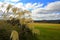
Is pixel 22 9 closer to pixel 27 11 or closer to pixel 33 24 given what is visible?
pixel 27 11

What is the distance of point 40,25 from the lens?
5.49 feet

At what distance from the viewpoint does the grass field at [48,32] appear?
5.41 ft

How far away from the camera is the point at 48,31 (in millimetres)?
1657

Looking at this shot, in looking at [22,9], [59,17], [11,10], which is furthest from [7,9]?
[59,17]

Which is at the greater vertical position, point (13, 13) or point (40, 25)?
point (13, 13)

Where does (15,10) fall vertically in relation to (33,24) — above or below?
above

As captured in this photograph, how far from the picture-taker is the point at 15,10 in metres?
1.67

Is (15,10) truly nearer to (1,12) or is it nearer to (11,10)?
(11,10)

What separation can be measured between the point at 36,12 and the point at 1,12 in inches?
16.3

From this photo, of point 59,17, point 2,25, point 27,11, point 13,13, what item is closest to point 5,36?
point 2,25

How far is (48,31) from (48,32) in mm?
11

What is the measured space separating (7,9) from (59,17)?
616mm

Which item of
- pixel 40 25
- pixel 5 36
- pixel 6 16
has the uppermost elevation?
pixel 6 16

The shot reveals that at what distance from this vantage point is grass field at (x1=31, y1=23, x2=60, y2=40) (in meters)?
1.65
